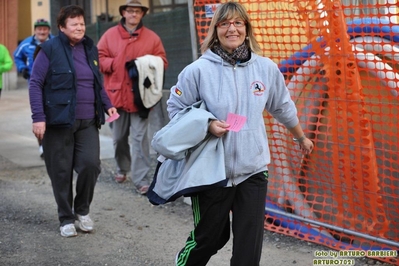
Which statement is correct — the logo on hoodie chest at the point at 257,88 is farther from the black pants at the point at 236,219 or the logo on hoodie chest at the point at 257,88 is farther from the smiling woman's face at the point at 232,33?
the black pants at the point at 236,219

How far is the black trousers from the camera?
18.6 feet

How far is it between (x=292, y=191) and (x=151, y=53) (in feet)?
8.14

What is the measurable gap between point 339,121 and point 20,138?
6.51m

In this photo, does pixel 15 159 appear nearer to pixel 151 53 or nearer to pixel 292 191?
pixel 151 53

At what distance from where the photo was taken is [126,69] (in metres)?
7.38

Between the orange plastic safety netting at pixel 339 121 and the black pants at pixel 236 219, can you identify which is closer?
the black pants at pixel 236 219

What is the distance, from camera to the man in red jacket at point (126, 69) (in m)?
7.39

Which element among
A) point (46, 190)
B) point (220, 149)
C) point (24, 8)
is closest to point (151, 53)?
point (46, 190)

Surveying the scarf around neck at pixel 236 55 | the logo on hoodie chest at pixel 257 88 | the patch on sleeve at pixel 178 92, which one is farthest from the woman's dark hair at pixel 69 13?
the logo on hoodie chest at pixel 257 88

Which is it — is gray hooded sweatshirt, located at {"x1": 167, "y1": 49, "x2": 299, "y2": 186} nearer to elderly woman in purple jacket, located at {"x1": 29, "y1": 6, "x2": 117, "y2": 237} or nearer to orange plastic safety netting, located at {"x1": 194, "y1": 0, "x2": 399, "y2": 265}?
orange plastic safety netting, located at {"x1": 194, "y1": 0, "x2": 399, "y2": 265}

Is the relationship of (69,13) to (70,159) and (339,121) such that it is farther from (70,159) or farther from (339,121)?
→ (339,121)

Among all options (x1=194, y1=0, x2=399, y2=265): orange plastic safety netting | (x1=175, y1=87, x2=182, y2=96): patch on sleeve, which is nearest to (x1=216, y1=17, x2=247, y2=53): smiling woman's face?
(x1=175, y1=87, x2=182, y2=96): patch on sleeve

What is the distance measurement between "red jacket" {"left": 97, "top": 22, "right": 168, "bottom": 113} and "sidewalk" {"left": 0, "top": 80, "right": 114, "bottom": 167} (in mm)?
1929

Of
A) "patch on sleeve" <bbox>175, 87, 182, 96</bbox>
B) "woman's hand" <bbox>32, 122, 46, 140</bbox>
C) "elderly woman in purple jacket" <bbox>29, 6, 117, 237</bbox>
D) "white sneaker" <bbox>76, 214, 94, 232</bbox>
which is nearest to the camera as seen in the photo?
"patch on sleeve" <bbox>175, 87, 182, 96</bbox>
